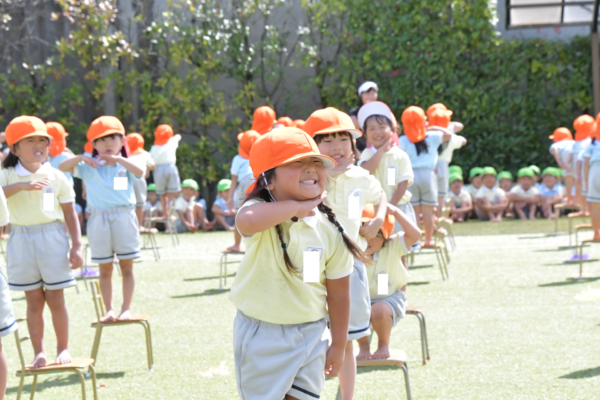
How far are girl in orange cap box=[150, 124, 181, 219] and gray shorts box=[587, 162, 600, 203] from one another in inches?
266

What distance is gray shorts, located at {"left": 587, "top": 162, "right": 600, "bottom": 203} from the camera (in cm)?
880

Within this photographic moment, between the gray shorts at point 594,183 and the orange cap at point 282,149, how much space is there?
681cm

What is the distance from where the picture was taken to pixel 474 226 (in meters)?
14.1

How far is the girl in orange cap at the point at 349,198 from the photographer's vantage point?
13.0ft

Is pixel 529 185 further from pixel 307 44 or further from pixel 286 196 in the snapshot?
pixel 286 196

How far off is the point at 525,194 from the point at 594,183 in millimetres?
6183

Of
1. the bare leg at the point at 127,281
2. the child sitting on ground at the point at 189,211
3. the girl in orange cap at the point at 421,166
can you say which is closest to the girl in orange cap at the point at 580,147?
the girl in orange cap at the point at 421,166

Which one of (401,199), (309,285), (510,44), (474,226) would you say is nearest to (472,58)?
(510,44)

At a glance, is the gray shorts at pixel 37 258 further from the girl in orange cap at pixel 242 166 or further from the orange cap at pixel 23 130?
the girl in orange cap at pixel 242 166

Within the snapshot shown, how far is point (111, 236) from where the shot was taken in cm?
604

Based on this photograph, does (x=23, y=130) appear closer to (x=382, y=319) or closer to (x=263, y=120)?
(x=382, y=319)

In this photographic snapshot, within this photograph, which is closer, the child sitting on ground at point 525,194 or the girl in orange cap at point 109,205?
the girl in orange cap at point 109,205

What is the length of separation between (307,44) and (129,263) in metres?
11.2

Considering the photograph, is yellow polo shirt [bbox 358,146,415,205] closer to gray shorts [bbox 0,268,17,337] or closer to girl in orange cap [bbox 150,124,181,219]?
gray shorts [bbox 0,268,17,337]
